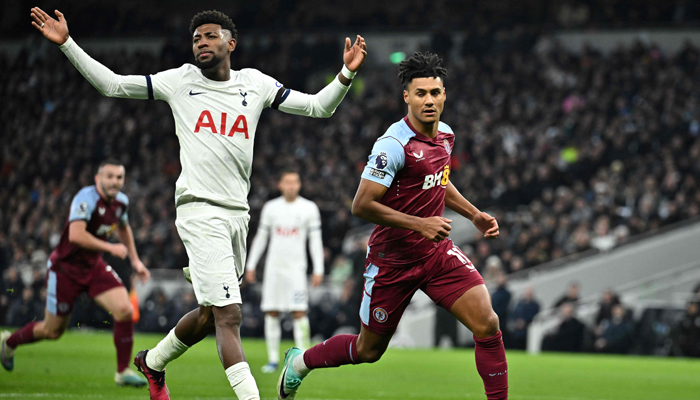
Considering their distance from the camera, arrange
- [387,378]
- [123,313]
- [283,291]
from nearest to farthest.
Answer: [123,313] → [387,378] → [283,291]

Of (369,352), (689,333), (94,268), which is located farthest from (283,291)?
(689,333)

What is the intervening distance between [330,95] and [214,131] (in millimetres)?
862

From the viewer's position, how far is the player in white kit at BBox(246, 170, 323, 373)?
504 inches

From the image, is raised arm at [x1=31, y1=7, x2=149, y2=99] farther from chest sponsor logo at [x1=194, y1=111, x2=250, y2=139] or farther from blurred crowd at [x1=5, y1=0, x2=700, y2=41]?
blurred crowd at [x1=5, y1=0, x2=700, y2=41]

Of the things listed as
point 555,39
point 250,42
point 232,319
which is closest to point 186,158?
point 232,319

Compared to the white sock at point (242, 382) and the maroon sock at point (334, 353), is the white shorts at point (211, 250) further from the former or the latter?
the maroon sock at point (334, 353)

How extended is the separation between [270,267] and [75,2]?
20022 mm

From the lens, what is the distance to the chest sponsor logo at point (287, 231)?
42.9 feet

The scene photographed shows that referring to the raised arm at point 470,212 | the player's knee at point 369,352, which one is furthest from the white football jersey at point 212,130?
the raised arm at point 470,212

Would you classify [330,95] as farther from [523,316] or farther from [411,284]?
[523,316]

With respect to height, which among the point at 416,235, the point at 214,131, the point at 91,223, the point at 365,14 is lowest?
the point at 416,235

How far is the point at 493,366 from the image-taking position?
6.02 metres

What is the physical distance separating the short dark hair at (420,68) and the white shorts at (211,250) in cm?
156

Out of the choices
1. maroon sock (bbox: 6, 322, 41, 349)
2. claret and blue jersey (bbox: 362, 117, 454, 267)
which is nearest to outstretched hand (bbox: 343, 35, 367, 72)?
claret and blue jersey (bbox: 362, 117, 454, 267)
